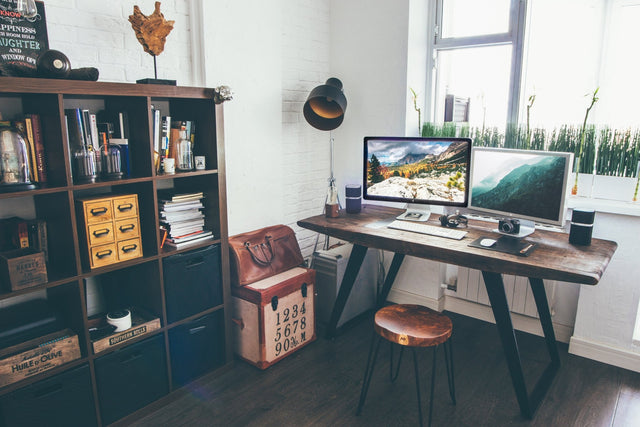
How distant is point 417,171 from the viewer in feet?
9.09

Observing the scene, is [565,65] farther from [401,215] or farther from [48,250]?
[48,250]

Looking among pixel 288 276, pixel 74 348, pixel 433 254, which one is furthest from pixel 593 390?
pixel 74 348

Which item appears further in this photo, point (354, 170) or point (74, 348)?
point (354, 170)

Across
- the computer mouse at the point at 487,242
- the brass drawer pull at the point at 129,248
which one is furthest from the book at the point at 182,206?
the computer mouse at the point at 487,242

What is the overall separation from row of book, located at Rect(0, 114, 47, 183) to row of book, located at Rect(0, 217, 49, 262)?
23 centimetres

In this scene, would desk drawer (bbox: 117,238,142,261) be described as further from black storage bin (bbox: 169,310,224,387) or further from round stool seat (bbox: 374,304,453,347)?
round stool seat (bbox: 374,304,453,347)

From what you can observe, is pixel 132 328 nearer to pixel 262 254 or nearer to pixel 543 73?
pixel 262 254

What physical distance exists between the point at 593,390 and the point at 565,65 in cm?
→ 189

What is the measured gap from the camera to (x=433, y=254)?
7.62 feet

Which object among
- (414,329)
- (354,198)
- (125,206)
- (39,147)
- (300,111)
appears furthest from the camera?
(300,111)

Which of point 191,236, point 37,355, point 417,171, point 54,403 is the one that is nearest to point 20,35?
point 191,236

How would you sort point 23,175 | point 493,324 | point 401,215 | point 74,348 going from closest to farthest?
point 23,175 < point 74,348 < point 401,215 < point 493,324

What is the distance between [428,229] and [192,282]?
131cm

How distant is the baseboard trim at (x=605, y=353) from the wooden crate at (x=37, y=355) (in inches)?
106
